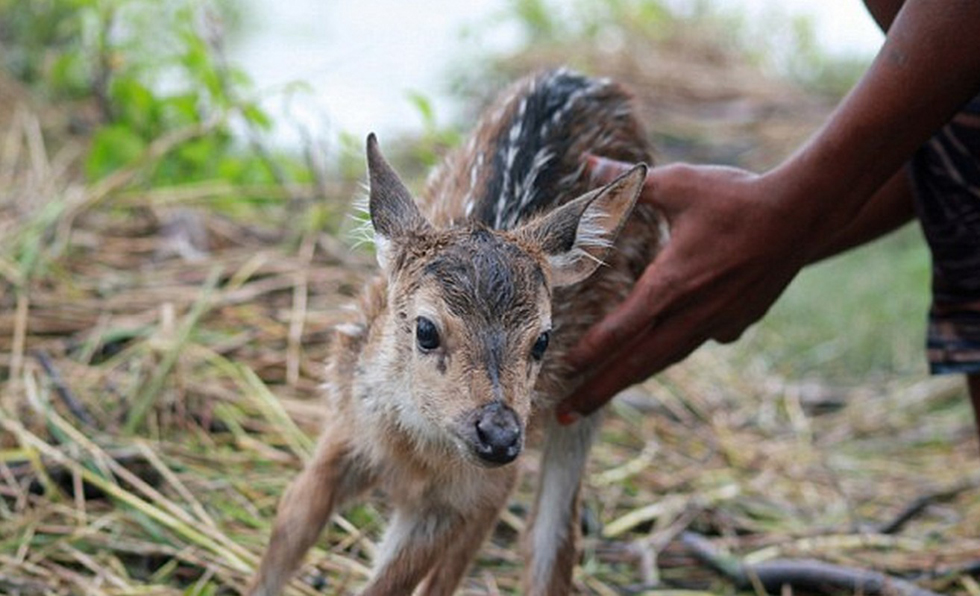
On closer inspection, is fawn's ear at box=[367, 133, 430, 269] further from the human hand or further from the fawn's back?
the human hand

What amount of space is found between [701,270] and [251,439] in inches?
70.3

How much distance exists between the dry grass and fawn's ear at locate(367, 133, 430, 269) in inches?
39.7

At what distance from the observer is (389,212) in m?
3.46

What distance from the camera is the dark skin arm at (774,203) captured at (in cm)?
315

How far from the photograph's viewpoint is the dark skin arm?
315 centimetres

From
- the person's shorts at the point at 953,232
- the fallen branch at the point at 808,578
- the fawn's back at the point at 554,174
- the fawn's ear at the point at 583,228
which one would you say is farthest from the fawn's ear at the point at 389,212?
the fallen branch at the point at 808,578

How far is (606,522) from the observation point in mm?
4762

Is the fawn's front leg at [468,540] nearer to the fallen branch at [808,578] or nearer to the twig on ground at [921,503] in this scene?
the fallen branch at [808,578]

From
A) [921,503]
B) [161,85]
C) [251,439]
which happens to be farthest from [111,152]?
[921,503]

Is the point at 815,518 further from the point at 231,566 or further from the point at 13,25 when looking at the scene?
the point at 13,25

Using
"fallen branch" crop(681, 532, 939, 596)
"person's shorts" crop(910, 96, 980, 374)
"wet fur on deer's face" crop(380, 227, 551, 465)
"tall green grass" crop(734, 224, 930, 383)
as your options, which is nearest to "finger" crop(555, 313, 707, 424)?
"wet fur on deer's face" crop(380, 227, 551, 465)

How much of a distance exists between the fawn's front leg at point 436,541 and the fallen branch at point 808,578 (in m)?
1.00

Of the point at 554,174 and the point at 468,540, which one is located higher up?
the point at 554,174

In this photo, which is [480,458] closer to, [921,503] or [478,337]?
[478,337]
